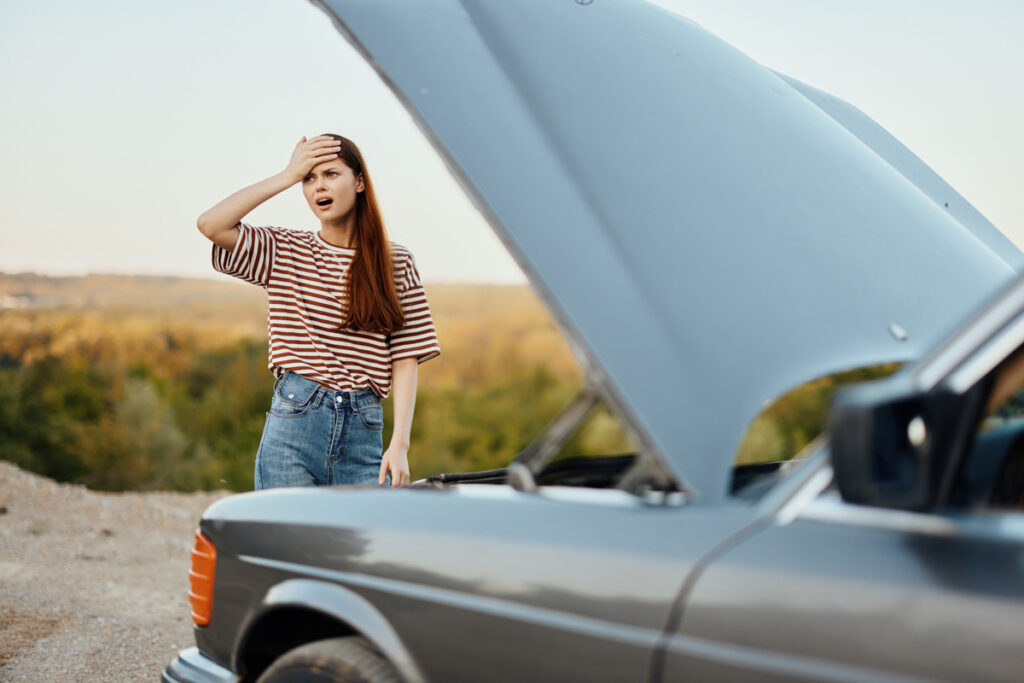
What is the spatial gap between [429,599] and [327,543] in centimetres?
33

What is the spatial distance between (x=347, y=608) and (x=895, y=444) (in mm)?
1140

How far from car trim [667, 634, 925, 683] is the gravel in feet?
12.5

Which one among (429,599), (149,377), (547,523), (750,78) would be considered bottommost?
(149,377)

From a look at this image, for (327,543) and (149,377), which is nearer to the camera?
(327,543)

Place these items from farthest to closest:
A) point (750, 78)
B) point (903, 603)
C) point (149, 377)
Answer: point (149, 377), point (750, 78), point (903, 603)

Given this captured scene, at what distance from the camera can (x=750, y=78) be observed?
2.54m

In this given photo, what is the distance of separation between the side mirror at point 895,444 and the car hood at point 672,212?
30 centimetres

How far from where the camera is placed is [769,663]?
54.3 inches

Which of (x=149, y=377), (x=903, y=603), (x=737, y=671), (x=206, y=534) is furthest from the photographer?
(x=149, y=377)

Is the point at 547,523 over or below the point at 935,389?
below

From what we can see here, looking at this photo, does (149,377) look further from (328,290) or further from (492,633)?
(492,633)

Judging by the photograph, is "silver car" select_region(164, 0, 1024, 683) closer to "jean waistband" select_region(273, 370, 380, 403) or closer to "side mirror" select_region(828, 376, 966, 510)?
"side mirror" select_region(828, 376, 966, 510)

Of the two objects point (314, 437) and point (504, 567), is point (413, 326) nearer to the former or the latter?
point (314, 437)

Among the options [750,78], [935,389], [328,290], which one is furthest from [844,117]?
[935,389]
